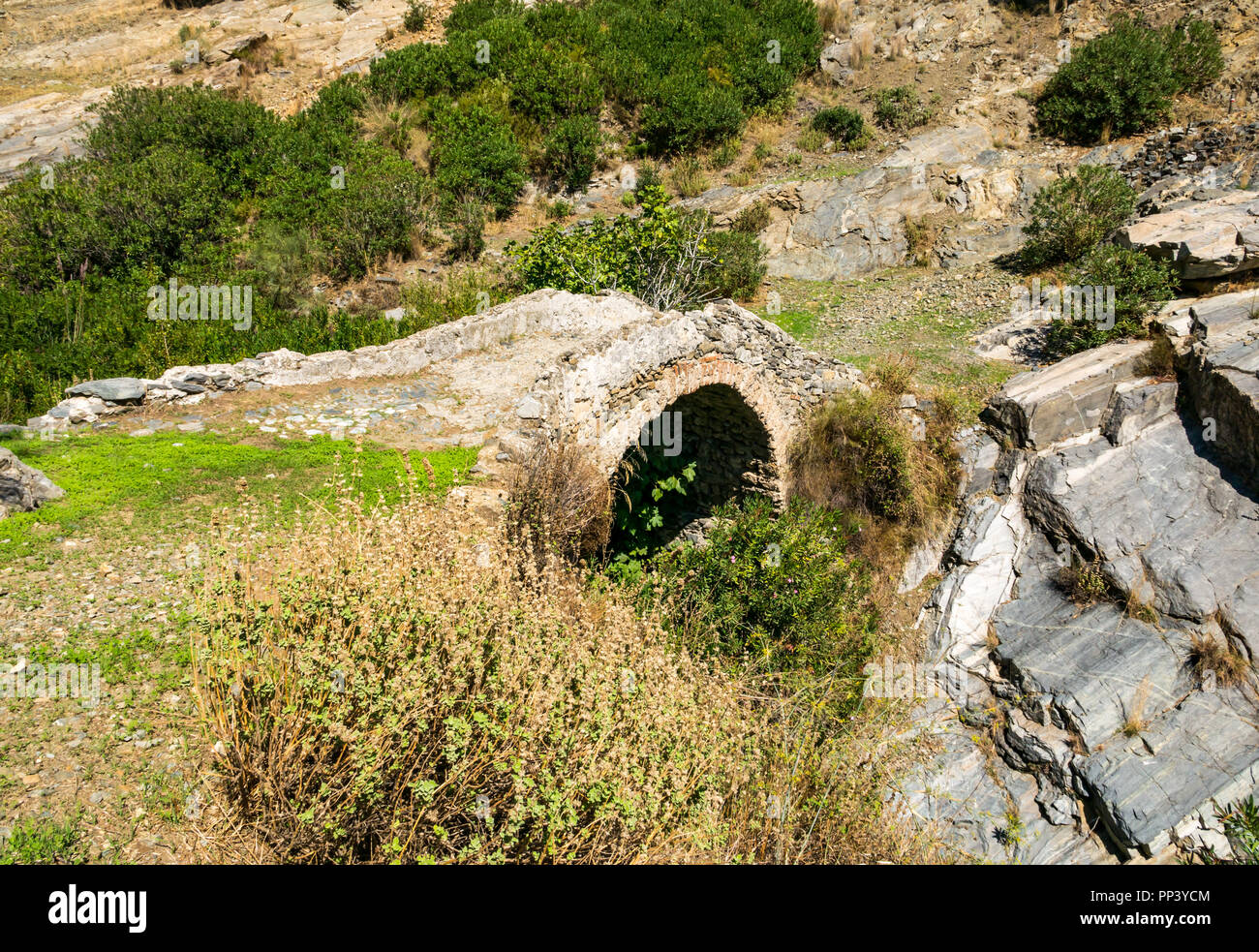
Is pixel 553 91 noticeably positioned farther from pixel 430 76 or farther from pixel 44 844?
pixel 44 844

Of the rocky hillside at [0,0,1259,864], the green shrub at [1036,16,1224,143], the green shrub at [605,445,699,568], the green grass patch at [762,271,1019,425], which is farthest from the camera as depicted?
the green shrub at [1036,16,1224,143]

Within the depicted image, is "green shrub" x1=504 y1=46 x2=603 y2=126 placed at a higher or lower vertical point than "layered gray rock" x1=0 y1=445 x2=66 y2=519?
higher

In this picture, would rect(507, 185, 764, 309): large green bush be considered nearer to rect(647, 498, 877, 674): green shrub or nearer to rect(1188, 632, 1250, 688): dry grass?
rect(647, 498, 877, 674): green shrub

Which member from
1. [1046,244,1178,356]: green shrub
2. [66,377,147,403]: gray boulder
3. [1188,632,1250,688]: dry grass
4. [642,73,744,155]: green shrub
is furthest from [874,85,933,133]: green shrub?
[66,377,147,403]: gray boulder

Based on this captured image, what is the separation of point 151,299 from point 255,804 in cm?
1395

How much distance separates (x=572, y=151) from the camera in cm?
2036

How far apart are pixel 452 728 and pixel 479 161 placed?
18.7 m

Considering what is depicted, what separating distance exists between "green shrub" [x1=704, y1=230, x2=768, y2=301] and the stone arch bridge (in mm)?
3528

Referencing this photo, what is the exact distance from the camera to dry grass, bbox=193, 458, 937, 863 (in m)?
3.58

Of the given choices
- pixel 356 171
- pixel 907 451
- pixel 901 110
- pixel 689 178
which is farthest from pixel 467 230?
pixel 901 110

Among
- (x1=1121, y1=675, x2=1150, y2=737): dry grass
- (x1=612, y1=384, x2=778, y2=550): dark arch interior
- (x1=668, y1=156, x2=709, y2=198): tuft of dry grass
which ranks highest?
(x1=668, y1=156, x2=709, y2=198): tuft of dry grass

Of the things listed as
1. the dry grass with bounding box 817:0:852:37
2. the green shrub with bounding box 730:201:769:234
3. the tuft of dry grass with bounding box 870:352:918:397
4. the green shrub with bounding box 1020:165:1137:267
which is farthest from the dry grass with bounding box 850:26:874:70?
the tuft of dry grass with bounding box 870:352:918:397

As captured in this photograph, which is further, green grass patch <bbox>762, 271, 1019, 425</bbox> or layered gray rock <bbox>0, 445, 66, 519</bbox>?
green grass patch <bbox>762, 271, 1019, 425</bbox>

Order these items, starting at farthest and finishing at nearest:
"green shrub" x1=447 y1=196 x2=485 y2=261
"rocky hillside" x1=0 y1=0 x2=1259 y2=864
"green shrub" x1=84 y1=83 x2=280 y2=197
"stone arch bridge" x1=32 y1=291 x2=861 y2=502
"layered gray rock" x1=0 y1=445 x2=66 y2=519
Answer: "green shrub" x1=84 y1=83 x2=280 y2=197 → "green shrub" x1=447 y1=196 x2=485 y2=261 → "stone arch bridge" x1=32 y1=291 x2=861 y2=502 → "layered gray rock" x1=0 y1=445 x2=66 y2=519 → "rocky hillside" x1=0 y1=0 x2=1259 y2=864
